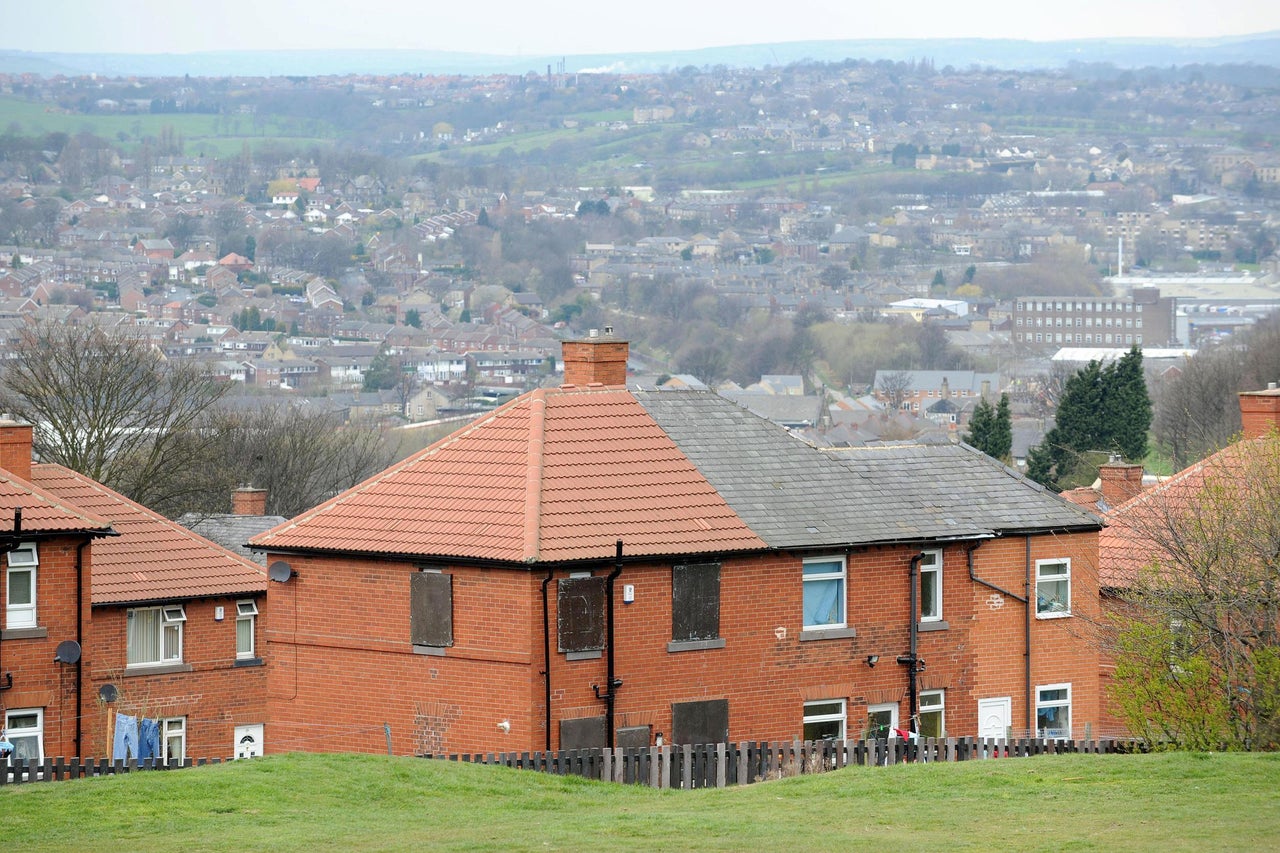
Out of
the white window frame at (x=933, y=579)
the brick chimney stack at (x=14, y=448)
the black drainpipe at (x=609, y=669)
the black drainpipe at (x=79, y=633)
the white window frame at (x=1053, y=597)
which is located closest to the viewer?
the black drainpipe at (x=609, y=669)

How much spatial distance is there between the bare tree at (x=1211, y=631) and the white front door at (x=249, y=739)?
17198 mm

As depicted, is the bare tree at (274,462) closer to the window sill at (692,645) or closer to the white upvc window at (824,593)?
the white upvc window at (824,593)

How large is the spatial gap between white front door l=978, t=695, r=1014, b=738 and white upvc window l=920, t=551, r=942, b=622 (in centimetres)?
165

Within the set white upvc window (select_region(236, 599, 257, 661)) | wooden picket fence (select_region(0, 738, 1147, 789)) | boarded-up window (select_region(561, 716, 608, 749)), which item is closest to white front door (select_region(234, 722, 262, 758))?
white upvc window (select_region(236, 599, 257, 661))

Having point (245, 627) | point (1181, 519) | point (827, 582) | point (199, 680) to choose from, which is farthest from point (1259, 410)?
point (199, 680)

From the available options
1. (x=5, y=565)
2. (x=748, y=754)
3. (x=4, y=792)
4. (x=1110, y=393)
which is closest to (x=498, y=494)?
(x=748, y=754)

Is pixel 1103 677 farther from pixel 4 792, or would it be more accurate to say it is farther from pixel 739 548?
pixel 4 792

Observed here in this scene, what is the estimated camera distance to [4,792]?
1978 centimetres

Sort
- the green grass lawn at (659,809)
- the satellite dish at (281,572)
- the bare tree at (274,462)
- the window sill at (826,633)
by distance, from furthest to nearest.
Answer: the bare tree at (274,462) < the satellite dish at (281,572) < the window sill at (826,633) < the green grass lawn at (659,809)

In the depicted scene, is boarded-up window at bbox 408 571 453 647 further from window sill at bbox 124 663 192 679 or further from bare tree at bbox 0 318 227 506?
bare tree at bbox 0 318 227 506

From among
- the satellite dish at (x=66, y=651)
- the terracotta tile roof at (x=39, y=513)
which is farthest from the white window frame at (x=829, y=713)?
the satellite dish at (x=66, y=651)

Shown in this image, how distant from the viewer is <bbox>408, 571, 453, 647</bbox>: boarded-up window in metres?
27.5

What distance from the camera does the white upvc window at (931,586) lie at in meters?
30.4

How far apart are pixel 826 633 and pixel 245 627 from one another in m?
13.1
